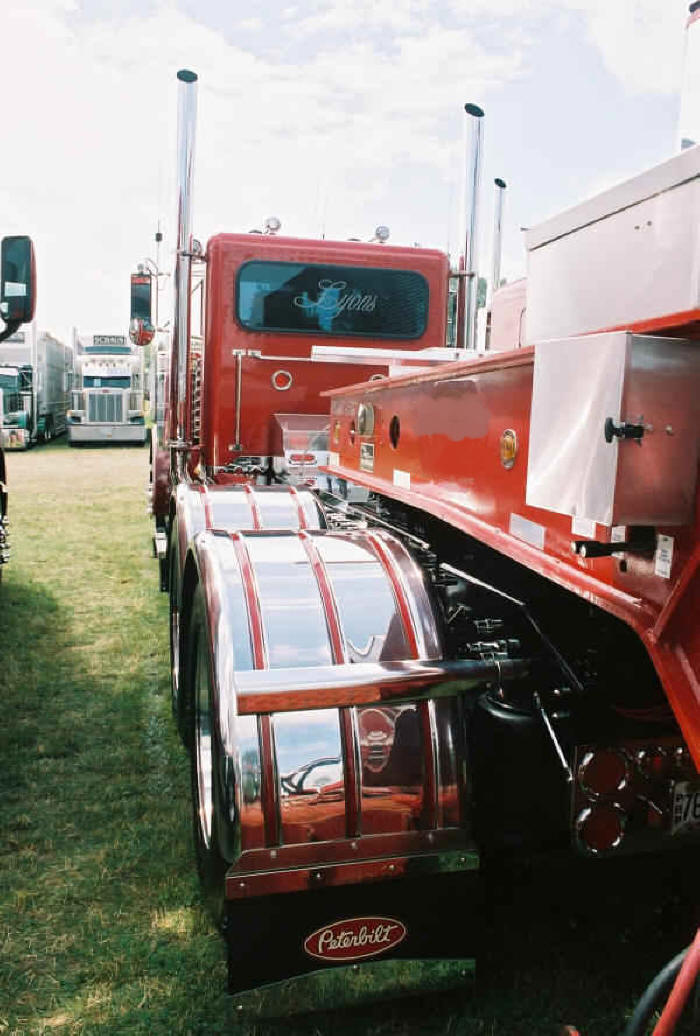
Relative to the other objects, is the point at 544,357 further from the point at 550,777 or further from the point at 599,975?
the point at 599,975

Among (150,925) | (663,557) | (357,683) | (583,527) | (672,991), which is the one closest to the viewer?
(672,991)

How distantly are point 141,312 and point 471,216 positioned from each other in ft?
8.35

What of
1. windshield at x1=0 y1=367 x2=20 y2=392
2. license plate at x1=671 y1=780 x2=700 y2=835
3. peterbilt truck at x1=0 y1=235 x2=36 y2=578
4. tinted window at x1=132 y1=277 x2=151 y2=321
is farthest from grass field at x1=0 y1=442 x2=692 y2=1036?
windshield at x1=0 y1=367 x2=20 y2=392

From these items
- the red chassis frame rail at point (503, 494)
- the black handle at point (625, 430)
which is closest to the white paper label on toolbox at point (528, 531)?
the red chassis frame rail at point (503, 494)

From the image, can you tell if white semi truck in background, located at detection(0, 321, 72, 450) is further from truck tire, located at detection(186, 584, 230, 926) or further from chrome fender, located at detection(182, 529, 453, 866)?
chrome fender, located at detection(182, 529, 453, 866)

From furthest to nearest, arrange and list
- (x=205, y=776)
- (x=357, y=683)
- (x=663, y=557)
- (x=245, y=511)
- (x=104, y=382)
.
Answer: (x=104, y=382)
(x=245, y=511)
(x=205, y=776)
(x=357, y=683)
(x=663, y=557)

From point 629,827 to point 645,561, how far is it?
0.95 meters

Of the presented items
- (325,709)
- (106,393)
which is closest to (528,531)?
(325,709)

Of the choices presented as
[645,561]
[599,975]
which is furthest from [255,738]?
[599,975]

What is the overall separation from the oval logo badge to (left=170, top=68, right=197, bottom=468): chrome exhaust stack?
4.27 metres

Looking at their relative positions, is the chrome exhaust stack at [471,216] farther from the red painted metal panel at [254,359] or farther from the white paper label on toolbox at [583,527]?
the white paper label on toolbox at [583,527]

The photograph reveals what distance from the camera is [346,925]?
1.96 meters

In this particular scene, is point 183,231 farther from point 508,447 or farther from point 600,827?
point 600,827

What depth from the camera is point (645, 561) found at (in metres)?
1.37
